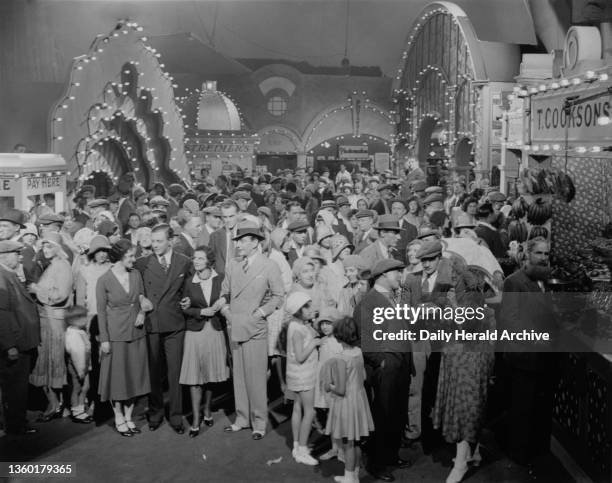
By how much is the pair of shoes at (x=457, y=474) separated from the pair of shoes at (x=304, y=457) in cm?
92

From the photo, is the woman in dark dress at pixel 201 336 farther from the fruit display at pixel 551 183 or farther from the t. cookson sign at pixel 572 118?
the fruit display at pixel 551 183

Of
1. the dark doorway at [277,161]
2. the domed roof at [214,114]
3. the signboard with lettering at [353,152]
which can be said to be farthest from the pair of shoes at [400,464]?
the dark doorway at [277,161]

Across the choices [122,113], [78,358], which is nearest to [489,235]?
[78,358]

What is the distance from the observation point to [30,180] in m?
9.36

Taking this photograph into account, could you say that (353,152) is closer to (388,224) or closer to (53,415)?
(388,224)

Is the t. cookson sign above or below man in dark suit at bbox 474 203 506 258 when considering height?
above

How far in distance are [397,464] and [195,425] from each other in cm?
161

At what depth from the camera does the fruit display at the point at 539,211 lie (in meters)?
7.39

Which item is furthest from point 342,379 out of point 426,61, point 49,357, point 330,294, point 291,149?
point 291,149

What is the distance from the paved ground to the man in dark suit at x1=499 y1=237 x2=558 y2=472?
21 cm

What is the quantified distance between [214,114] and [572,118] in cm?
2176

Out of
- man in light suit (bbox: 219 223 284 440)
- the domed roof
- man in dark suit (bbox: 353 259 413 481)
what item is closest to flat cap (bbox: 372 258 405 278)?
man in dark suit (bbox: 353 259 413 481)

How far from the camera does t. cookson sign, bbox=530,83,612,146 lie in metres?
6.04

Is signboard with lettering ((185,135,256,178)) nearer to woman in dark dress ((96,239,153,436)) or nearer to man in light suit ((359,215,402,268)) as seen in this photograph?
man in light suit ((359,215,402,268))
